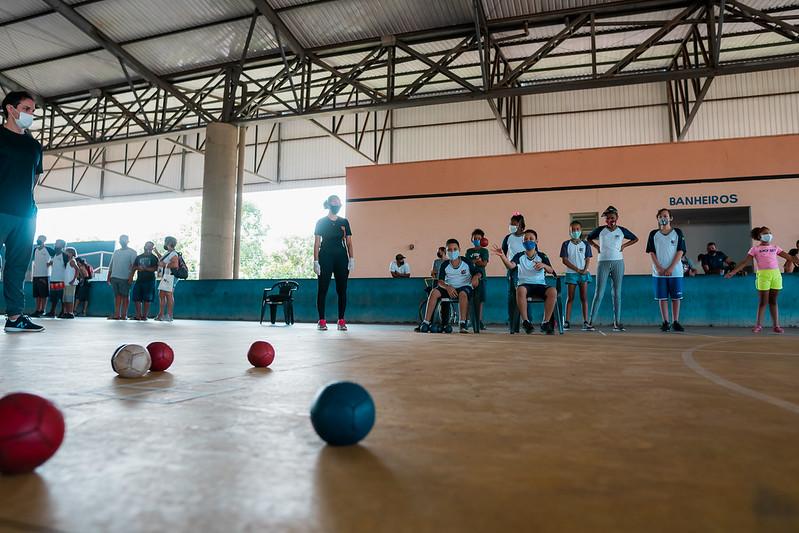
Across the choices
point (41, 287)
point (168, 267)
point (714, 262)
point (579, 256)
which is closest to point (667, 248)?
point (579, 256)

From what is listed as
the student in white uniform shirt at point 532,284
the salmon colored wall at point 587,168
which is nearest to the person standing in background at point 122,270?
the salmon colored wall at point 587,168

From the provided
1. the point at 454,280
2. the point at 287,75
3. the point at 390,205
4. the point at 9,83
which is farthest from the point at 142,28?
the point at 454,280

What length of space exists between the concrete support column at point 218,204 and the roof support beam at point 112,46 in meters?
0.80

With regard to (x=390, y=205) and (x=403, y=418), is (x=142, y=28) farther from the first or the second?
(x=403, y=418)

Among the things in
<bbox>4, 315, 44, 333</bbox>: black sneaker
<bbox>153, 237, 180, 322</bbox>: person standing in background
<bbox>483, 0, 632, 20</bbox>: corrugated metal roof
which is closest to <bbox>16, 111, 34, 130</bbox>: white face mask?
<bbox>4, 315, 44, 333</bbox>: black sneaker

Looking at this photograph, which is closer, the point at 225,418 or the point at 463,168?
the point at 225,418

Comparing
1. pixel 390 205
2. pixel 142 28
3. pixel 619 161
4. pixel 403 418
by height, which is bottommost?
pixel 403 418

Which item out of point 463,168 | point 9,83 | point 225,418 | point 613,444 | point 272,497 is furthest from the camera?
A: point 9,83

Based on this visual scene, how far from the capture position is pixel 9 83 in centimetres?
1581

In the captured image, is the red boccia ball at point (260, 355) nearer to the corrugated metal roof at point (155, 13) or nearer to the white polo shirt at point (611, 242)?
the white polo shirt at point (611, 242)

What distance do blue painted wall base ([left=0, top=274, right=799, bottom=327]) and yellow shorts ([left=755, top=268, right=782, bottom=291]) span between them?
2133mm

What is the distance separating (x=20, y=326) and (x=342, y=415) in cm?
556

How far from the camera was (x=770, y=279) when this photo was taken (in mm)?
6859

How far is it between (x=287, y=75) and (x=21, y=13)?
6879 millimetres
